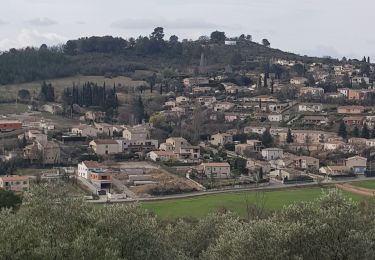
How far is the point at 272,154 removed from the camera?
166ft

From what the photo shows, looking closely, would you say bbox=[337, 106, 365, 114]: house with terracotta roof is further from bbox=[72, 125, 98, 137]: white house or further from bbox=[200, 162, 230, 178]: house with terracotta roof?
bbox=[72, 125, 98, 137]: white house

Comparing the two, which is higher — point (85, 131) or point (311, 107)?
point (311, 107)

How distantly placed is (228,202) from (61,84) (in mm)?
46529

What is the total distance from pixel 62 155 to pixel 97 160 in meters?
2.89

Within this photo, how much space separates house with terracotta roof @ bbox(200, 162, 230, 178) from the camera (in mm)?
44062

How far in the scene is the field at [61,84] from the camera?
236ft

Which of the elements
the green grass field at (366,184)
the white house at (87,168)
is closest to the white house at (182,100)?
the white house at (87,168)

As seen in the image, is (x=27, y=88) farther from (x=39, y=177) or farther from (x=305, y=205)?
(x=305, y=205)

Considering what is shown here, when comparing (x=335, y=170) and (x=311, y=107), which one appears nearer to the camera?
(x=335, y=170)

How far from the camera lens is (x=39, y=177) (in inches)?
1513

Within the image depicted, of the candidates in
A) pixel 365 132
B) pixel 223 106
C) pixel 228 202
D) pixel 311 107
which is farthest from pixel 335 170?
pixel 223 106

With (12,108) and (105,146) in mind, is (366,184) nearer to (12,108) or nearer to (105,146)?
(105,146)

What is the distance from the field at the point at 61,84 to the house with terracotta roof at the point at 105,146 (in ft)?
75.0

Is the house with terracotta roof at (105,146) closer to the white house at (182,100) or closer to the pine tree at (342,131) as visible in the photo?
the pine tree at (342,131)
